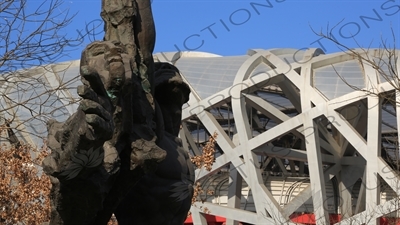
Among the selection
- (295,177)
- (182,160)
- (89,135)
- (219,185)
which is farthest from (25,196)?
(295,177)

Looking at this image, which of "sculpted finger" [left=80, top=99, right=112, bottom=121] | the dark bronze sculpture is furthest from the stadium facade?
"sculpted finger" [left=80, top=99, right=112, bottom=121]

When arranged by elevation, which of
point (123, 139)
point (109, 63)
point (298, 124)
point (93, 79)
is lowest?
point (123, 139)

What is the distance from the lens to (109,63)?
414 cm

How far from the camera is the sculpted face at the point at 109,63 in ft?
13.3

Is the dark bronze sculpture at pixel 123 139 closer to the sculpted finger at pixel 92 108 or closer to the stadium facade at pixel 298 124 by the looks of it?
the sculpted finger at pixel 92 108

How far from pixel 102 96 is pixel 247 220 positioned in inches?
964

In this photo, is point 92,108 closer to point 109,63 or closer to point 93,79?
point 93,79

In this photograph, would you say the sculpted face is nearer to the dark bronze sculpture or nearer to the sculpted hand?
the dark bronze sculpture

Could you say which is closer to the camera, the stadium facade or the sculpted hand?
the sculpted hand

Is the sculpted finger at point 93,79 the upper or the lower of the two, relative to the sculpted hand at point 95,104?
upper

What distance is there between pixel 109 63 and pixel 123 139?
47cm

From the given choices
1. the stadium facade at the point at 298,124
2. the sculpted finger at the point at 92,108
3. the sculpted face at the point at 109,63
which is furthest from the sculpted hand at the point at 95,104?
the stadium facade at the point at 298,124

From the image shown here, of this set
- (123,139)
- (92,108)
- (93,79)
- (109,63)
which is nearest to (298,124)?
(123,139)

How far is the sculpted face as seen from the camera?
13.3ft
